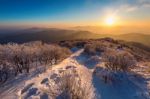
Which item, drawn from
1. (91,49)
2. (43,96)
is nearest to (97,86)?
(43,96)

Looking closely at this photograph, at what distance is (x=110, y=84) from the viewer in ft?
96.9

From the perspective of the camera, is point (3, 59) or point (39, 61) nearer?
point (3, 59)

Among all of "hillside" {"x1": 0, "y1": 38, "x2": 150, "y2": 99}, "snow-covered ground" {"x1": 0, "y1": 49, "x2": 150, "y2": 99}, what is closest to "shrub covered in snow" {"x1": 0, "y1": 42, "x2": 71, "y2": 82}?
"hillside" {"x1": 0, "y1": 38, "x2": 150, "y2": 99}

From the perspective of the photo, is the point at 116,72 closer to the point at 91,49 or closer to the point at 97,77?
the point at 97,77

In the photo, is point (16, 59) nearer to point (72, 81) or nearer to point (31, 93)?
point (31, 93)

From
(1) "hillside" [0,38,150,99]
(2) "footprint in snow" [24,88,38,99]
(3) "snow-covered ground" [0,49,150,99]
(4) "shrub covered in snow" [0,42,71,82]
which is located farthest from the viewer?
(4) "shrub covered in snow" [0,42,71,82]

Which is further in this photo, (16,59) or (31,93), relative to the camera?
(16,59)

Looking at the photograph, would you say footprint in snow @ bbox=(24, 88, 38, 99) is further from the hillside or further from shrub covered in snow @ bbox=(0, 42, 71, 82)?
shrub covered in snow @ bbox=(0, 42, 71, 82)

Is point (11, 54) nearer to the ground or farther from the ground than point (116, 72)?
farther from the ground

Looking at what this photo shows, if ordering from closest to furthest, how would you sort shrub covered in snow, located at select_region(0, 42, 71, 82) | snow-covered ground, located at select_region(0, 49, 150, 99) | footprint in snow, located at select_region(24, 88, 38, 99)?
Answer: footprint in snow, located at select_region(24, 88, 38, 99), snow-covered ground, located at select_region(0, 49, 150, 99), shrub covered in snow, located at select_region(0, 42, 71, 82)

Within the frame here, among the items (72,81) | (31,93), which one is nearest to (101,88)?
(31,93)

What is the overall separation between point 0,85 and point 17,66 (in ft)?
23.5

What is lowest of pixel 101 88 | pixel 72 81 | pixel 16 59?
pixel 101 88

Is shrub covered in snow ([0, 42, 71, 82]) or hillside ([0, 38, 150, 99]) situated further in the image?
shrub covered in snow ([0, 42, 71, 82])
